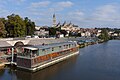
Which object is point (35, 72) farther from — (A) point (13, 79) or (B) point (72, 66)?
(B) point (72, 66)

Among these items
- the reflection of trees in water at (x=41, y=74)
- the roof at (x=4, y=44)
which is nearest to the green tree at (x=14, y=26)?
the roof at (x=4, y=44)

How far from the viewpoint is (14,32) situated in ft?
156

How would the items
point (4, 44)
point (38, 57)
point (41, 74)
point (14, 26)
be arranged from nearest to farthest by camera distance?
point (41, 74)
point (38, 57)
point (4, 44)
point (14, 26)

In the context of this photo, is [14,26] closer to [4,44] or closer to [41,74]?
[4,44]

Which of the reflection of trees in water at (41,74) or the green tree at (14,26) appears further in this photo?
the green tree at (14,26)

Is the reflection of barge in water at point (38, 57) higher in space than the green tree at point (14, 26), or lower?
lower

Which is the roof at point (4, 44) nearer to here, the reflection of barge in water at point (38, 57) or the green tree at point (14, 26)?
the reflection of barge in water at point (38, 57)

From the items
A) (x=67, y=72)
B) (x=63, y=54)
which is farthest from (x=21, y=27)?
(x=67, y=72)

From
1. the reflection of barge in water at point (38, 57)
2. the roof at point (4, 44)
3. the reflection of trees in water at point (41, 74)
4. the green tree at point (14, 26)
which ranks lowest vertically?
the reflection of trees in water at point (41, 74)

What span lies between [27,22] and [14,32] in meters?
14.2

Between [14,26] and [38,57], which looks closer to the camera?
[38,57]

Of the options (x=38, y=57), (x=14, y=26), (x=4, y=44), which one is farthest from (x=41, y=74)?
(x=14, y=26)

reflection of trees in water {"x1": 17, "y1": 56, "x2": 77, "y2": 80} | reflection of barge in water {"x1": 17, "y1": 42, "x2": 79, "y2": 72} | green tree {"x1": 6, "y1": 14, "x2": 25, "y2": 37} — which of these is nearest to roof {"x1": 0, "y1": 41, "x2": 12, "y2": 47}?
reflection of barge in water {"x1": 17, "y1": 42, "x2": 79, "y2": 72}

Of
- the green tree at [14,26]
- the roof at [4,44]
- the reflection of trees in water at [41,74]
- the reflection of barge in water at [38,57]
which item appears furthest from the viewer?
the green tree at [14,26]
